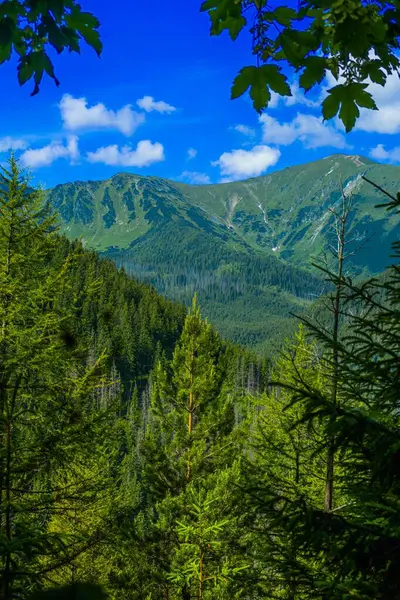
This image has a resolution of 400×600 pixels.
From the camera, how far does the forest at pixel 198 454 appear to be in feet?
11.3

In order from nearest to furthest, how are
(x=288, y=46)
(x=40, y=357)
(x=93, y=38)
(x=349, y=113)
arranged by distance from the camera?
(x=288, y=46)
(x=349, y=113)
(x=93, y=38)
(x=40, y=357)

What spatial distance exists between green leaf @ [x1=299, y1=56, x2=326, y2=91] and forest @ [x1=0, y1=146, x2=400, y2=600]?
6.12 ft

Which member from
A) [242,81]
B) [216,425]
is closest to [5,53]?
[242,81]

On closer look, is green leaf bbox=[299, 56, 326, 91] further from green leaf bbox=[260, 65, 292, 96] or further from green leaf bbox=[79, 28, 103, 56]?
green leaf bbox=[79, 28, 103, 56]

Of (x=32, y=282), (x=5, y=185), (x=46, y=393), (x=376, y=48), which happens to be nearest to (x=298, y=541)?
(x=376, y=48)

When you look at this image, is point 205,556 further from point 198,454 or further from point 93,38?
point 93,38

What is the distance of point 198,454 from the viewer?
14375mm

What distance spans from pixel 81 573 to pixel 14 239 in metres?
11.0

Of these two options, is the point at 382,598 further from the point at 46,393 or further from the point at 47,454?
the point at 46,393

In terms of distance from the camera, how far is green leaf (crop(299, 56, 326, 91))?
2.07m

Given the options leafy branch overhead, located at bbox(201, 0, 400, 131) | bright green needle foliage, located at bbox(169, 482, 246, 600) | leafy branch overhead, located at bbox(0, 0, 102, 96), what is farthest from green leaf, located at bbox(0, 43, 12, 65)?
bright green needle foliage, located at bbox(169, 482, 246, 600)

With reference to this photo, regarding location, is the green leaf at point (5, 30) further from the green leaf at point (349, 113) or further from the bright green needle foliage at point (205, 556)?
the bright green needle foliage at point (205, 556)

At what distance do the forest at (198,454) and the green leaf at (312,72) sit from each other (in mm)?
1865

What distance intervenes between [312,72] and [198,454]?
1374cm
